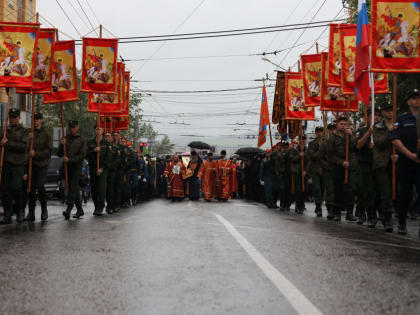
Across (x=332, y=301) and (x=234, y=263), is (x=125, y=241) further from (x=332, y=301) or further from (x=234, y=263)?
(x=332, y=301)

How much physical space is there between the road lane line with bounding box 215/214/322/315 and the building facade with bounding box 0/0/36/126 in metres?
26.6

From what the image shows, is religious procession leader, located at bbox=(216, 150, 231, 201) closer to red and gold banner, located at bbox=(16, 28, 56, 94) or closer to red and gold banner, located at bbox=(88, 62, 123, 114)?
red and gold banner, located at bbox=(88, 62, 123, 114)

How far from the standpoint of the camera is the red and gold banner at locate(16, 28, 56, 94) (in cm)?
1273

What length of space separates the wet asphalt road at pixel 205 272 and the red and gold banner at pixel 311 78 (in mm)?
9188

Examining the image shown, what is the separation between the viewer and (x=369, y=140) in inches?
436

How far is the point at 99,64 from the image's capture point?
1551cm

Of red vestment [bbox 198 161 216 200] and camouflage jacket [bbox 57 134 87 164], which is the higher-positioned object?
camouflage jacket [bbox 57 134 87 164]

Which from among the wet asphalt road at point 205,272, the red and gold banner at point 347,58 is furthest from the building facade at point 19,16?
the wet asphalt road at point 205,272

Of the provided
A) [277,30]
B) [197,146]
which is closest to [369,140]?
[277,30]

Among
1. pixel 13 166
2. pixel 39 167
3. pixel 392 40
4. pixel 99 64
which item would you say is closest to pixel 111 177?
pixel 99 64

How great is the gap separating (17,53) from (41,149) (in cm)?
205

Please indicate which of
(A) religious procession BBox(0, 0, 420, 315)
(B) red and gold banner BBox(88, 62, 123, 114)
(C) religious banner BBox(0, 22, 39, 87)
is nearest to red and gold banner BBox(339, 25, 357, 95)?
(A) religious procession BBox(0, 0, 420, 315)

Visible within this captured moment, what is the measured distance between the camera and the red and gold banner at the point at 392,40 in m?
10.5

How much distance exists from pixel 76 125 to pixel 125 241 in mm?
5044
